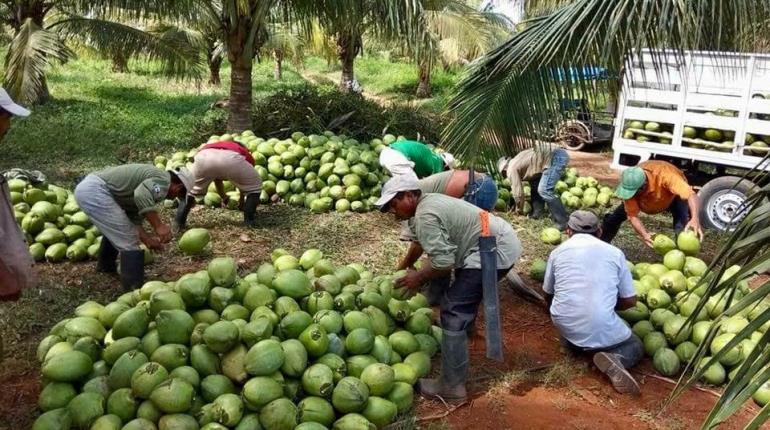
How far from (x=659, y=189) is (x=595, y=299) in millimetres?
2529

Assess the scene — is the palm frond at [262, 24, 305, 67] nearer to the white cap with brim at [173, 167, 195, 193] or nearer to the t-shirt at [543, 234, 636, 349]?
the white cap with brim at [173, 167, 195, 193]

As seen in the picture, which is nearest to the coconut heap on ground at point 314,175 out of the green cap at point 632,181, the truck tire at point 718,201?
the green cap at point 632,181

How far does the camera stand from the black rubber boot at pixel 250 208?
710 cm

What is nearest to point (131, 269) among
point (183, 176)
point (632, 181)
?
point (183, 176)

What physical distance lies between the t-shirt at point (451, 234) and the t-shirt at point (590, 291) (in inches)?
17.1

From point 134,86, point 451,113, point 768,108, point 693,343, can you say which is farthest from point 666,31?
point 134,86

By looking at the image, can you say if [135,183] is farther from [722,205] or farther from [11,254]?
[722,205]

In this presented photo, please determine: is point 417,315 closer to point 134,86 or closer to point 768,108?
point 768,108

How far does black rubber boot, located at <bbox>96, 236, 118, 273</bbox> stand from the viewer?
5.62m

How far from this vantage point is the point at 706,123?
804 centimetres


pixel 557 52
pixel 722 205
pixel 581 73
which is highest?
pixel 557 52

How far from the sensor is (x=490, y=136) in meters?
5.09

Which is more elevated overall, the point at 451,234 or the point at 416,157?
the point at 451,234

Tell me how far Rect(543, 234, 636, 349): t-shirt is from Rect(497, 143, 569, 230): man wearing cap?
126 inches
